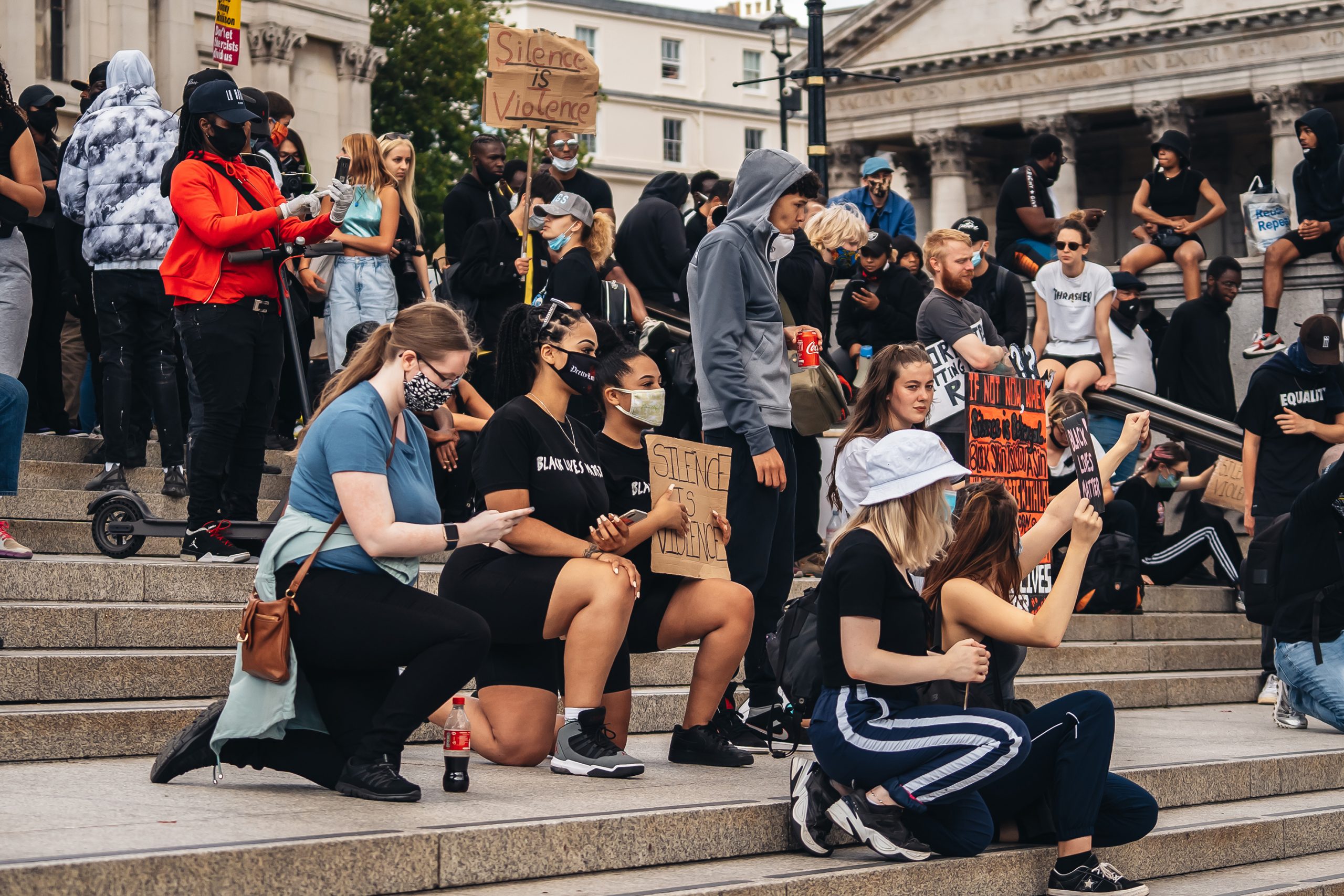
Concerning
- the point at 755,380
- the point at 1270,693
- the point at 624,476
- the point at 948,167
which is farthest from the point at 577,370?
the point at 948,167

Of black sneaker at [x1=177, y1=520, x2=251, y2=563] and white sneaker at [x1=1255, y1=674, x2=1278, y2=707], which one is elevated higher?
black sneaker at [x1=177, y1=520, x2=251, y2=563]

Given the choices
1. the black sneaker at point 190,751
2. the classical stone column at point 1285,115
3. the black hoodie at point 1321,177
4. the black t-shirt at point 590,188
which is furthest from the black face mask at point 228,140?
the classical stone column at point 1285,115

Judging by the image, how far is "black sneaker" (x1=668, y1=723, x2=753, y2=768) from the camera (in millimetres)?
6324

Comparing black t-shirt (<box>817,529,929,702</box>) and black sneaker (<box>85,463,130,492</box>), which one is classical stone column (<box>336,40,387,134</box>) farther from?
black t-shirt (<box>817,529,929,702</box>)

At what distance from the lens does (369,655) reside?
5207 millimetres

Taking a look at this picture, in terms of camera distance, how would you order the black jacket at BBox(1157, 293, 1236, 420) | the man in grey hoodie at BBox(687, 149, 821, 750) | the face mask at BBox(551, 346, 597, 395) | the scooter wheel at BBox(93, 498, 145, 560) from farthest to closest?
the black jacket at BBox(1157, 293, 1236, 420) → the scooter wheel at BBox(93, 498, 145, 560) → the man in grey hoodie at BBox(687, 149, 821, 750) → the face mask at BBox(551, 346, 597, 395)

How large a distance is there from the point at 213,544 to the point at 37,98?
427cm

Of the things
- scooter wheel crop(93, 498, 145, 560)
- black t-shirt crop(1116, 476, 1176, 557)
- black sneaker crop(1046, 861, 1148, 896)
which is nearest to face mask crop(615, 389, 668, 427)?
black sneaker crop(1046, 861, 1148, 896)

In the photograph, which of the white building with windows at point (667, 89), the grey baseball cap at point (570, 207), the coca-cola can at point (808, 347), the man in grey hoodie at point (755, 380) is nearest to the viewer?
the man in grey hoodie at point (755, 380)

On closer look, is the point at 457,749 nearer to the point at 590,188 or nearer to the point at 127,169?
the point at 127,169

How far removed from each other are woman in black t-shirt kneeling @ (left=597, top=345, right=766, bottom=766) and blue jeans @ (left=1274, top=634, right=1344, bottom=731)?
3540 mm

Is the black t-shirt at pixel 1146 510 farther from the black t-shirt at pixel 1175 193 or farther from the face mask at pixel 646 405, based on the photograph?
the face mask at pixel 646 405

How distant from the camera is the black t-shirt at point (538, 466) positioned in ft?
19.6

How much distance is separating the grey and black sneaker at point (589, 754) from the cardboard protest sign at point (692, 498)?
0.59 meters
